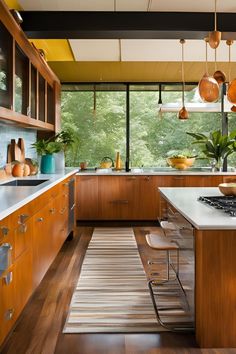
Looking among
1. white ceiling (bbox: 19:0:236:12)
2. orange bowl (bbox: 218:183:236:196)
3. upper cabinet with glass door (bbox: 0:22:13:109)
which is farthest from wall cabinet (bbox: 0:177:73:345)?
white ceiling (bbox: 19:0:236:12)

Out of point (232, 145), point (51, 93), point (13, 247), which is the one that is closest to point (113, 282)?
point (13, 247)

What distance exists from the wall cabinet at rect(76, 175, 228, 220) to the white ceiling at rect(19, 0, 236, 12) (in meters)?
2.81

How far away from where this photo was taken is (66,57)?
5.20 metres

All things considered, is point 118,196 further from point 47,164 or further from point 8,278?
point 8,278

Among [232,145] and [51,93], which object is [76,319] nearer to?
[51,93]

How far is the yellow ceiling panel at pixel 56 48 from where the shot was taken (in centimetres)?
483

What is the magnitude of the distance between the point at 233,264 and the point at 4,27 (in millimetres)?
2403

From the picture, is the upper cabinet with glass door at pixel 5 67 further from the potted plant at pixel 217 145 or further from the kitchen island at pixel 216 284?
the potted plant at pixel 217 145

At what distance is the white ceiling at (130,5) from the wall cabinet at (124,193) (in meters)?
2.81

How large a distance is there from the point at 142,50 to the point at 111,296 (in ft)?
10.2

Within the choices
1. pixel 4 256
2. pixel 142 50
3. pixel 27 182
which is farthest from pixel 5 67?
pixel 142 50

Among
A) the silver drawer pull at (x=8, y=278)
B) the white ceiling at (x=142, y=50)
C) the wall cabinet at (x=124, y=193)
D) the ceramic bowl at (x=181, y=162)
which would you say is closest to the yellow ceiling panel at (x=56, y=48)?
the white ceiling at (x=142, y=50)

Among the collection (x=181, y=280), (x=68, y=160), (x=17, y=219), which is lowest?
(x=181, y=280)

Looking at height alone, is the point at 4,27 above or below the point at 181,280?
above
